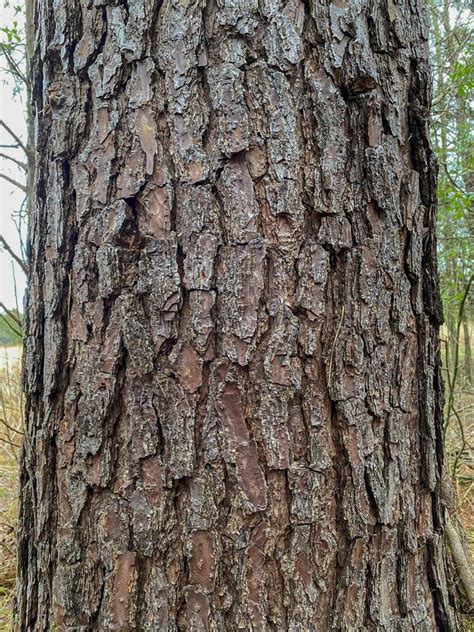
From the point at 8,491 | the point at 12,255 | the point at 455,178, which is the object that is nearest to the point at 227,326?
the point at 12,255

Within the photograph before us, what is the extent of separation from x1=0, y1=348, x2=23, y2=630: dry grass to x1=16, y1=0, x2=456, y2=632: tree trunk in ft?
4.88

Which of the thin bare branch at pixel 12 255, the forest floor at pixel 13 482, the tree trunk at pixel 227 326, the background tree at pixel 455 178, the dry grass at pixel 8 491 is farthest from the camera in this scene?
the background tree at pixel 455 178

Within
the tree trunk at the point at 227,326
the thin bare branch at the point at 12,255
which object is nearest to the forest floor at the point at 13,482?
the thin bare branch at the point at 12,255

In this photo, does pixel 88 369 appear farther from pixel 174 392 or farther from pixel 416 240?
pixel 416 240

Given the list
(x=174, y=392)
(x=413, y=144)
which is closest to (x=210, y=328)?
(x=174, y=392)

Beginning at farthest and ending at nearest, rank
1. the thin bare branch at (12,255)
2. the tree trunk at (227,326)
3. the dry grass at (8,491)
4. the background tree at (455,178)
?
the background tree at (455,178)
the thin bare branch at (12,255)
the dry grass at (8,491)
the tree trunk at (227,326)

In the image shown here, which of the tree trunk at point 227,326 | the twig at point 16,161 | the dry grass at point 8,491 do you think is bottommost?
the dry grass at point 8,491

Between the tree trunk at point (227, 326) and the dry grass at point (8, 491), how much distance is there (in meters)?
1.49

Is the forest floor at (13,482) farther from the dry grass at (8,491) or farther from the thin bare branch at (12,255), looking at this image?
the thin bare branch at (12,255)

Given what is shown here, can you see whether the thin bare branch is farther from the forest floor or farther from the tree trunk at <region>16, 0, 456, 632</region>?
the tree trunk at <region>16, 0, 456, 632</region>

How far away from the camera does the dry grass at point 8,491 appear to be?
2336mm

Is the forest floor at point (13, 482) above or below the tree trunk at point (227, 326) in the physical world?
below

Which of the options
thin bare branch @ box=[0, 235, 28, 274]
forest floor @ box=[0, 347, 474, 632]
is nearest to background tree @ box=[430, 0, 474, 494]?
forest floor @ box=[0, 347, 474, 632]

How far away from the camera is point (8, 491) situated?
3.62 metres
